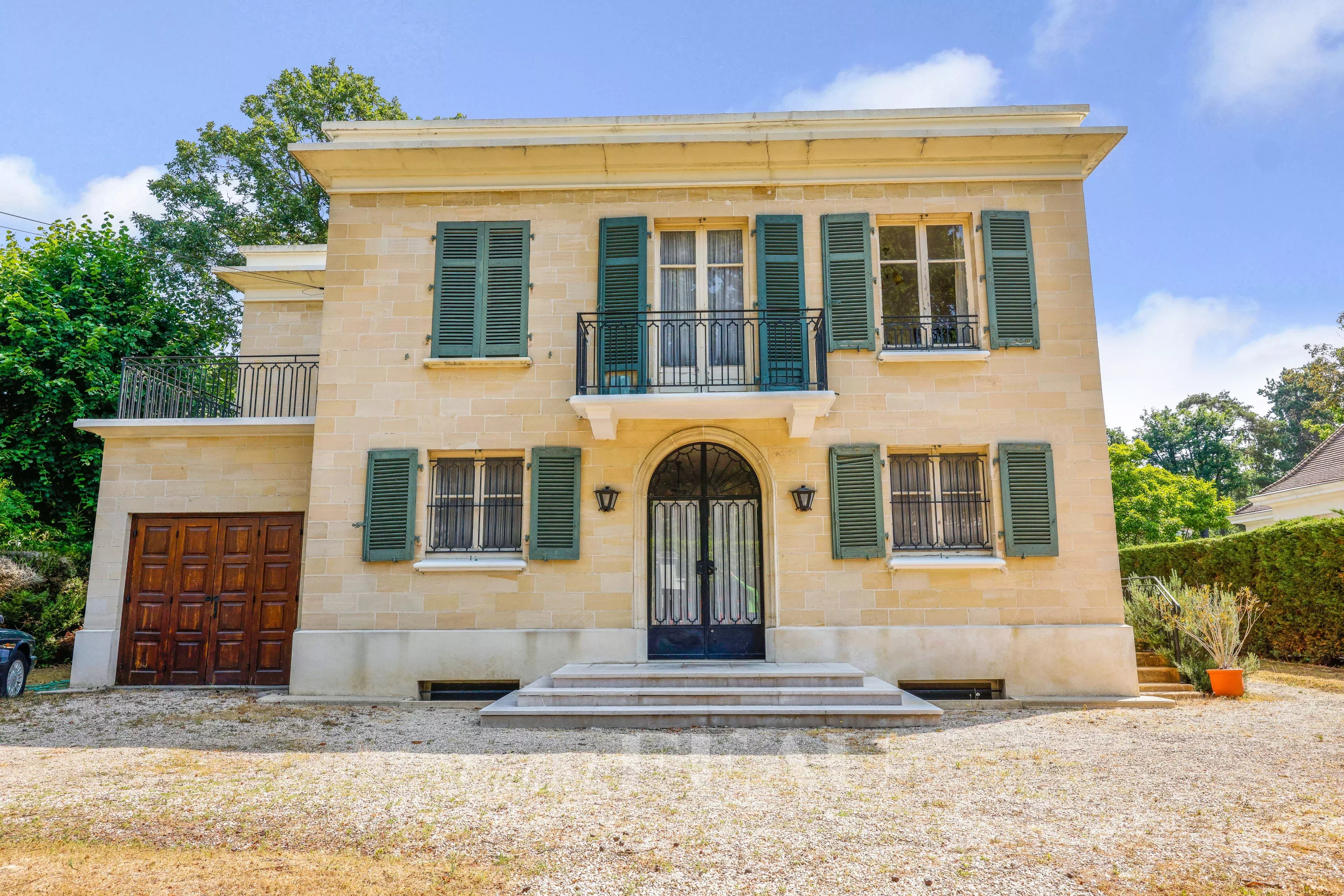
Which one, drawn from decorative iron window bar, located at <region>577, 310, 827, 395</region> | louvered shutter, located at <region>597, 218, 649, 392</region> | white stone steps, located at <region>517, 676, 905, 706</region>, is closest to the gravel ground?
white stone steps, located at <region>517, 676, 905, 706</region>

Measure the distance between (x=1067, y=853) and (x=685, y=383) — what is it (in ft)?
22.4

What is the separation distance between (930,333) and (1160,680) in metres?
5.06

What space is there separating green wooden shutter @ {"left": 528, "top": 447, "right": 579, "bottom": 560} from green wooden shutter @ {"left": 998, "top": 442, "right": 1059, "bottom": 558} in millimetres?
5066

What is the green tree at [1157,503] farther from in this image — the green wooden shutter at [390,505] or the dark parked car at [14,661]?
the dark parked car at [14,661]

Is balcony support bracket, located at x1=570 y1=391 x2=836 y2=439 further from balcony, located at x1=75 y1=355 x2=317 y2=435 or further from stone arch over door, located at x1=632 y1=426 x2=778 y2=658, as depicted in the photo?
balcony, located at x1=75 y1=355 x2=317 y2=435

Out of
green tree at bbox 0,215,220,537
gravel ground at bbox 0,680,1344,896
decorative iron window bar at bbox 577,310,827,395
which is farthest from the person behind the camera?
green tree at bbox 0,215,220,537

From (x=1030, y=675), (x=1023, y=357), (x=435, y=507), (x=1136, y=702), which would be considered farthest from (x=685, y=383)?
(x=1136, y=702)

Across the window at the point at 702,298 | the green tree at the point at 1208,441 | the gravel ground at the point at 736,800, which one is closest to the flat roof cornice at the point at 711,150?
the window at the point at 702,298

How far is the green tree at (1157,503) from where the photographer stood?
2897 centimetres

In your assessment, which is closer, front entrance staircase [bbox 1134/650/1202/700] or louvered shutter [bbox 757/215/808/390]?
front entrance staircase [bbox 1134/650/1202/700]

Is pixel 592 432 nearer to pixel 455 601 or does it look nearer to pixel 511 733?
pixel 455 601

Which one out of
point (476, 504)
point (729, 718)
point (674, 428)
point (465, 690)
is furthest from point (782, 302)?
point (465, 690)

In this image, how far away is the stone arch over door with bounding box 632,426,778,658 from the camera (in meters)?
9.76

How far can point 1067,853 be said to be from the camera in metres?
4.16
